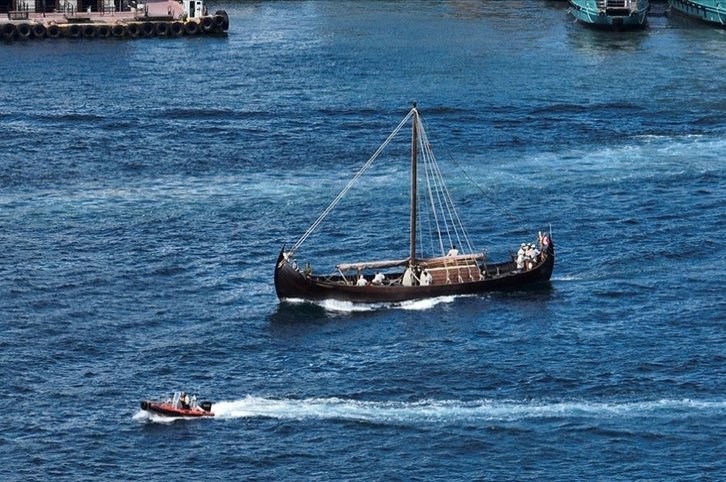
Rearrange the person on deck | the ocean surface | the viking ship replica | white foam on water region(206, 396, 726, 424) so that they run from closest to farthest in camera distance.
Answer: the ocean surface → white foam on water region(206, 396, 726, 424) → the viking ship replica → the person on deck

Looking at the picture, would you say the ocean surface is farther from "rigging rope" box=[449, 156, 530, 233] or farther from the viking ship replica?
the viking ship replica

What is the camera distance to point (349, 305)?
123 m

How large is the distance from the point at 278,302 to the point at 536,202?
104ft

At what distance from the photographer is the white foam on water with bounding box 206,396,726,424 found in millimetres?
105562

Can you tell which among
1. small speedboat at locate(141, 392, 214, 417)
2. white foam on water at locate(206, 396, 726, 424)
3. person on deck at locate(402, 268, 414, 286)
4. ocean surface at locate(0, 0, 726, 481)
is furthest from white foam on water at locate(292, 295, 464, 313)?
small speedboat at locate(141, 392, 214, 417)

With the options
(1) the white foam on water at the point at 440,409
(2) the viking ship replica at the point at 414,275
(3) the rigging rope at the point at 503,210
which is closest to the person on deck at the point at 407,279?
(2) the viking ship replica at the point at 414,275

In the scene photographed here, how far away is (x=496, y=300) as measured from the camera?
124438mm

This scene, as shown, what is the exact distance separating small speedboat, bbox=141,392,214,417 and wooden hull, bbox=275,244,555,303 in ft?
62.0

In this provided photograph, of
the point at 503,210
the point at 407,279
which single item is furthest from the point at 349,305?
the point at 503,210

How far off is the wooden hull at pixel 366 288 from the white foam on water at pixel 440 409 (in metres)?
15.8

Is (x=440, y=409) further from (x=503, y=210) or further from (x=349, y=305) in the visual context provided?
(x=503, y=210)

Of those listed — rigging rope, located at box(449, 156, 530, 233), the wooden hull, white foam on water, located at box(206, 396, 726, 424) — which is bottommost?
white foam on water, located at box(206, 396, 726, 424)

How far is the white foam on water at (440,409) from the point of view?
106m

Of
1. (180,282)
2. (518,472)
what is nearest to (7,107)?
(180,282)
